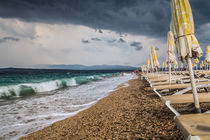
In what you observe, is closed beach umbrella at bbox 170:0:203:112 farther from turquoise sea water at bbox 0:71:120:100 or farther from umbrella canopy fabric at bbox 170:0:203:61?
turquoise sea water at bbox 0:71:120:100

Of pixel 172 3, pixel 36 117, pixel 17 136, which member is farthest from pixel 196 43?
pixel 36 117

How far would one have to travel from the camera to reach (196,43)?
7.73 feet

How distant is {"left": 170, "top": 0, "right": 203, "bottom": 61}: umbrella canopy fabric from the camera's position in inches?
92.3

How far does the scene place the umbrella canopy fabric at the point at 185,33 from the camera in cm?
234

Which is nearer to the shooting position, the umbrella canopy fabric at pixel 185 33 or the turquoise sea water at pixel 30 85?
the umbrella canopy fabric at pixel 185 33

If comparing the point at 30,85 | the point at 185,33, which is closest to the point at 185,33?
the point at 185,33

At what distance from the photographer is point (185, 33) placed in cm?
238

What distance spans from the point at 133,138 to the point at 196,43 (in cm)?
231

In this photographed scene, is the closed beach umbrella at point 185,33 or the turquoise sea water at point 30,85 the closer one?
the closed beach umbrella at point 185,33

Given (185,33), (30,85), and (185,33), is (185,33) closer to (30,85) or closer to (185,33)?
(185,33)

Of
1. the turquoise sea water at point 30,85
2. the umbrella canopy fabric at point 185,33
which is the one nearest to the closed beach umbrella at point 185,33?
the umbrella canopy fabric at point 185,33

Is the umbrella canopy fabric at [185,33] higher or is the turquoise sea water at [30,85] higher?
the umbrella canopy fabric at [185,33]

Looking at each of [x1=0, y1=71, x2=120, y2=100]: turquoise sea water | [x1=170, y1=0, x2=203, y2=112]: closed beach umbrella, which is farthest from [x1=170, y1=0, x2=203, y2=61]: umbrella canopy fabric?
[x1=0, y1=71, x2=120, y2=100]: turquoise sea water

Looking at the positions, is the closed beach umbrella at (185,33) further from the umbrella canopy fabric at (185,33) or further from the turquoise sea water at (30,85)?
the turquoise sea water at (30,85)
